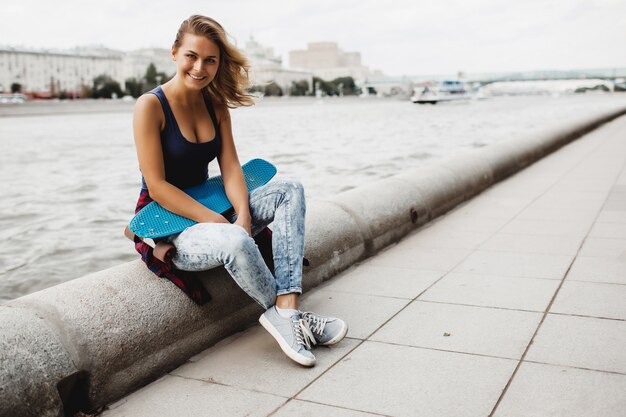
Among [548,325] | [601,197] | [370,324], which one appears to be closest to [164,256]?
[370,324]

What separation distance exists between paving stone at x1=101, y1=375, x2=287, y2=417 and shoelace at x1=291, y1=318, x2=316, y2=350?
382 millimetres

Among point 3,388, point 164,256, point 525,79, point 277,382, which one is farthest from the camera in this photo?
point 525,79

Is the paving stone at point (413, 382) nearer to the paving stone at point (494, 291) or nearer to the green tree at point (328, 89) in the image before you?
the paving stone at point (494, 291)

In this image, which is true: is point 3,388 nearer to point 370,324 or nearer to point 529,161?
point 370,324

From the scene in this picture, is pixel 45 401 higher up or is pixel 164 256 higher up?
pixel 164 256

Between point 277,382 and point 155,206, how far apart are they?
950 millimetres

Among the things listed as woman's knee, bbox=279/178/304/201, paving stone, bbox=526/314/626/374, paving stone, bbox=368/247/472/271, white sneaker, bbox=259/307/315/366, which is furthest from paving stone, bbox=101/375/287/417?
paving stone, bbox=368/247/472/271

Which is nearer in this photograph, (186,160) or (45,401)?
(45,401)

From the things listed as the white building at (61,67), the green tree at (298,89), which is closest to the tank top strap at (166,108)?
the white building at (61,67)

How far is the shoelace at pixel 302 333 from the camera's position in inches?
119

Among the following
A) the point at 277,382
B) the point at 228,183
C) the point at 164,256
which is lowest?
the point at 277,382

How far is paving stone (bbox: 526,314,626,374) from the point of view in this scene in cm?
280

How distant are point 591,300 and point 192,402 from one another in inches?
80.9

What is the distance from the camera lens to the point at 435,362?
9.48 ft
